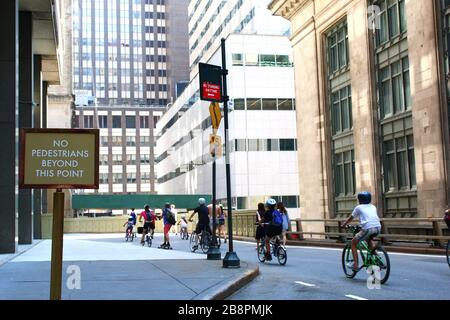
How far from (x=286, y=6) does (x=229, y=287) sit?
98.9 feet

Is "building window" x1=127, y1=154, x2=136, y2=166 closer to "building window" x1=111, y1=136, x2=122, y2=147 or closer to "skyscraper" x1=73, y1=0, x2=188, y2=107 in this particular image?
"building window" x1=111, y1=136, x2=122, y2=147

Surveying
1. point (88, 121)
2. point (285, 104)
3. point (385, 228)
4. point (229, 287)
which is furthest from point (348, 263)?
point (88, 121)

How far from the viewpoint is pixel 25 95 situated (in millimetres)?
25359

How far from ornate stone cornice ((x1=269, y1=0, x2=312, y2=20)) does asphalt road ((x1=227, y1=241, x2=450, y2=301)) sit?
77.1ft

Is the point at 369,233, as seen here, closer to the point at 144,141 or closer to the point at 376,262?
the point at 376,262

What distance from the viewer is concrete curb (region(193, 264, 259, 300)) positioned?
27.1 ft

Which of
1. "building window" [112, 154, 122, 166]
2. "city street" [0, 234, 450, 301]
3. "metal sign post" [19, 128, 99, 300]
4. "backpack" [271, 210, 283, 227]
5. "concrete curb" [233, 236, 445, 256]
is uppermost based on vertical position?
"building window" [112, 154, 122, 166]

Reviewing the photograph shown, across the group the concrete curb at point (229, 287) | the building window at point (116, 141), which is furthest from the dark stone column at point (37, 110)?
the building window at point (116, 141)

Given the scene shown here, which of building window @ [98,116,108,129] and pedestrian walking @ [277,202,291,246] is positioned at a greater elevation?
building window @ [98,116,108,129]

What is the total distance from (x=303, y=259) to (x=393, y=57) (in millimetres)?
12751

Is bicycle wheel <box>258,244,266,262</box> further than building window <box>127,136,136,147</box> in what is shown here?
No

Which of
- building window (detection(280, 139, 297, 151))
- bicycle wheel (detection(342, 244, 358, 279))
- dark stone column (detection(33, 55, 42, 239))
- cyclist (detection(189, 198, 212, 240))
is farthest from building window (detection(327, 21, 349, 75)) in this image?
building window (detection(280, 139, 297, 151))

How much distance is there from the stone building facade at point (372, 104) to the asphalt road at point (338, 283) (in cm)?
884
